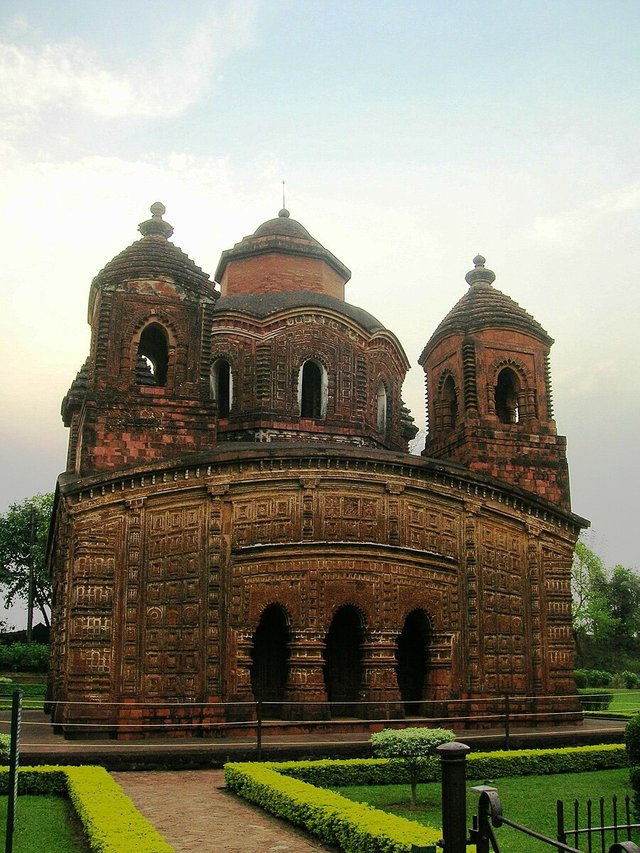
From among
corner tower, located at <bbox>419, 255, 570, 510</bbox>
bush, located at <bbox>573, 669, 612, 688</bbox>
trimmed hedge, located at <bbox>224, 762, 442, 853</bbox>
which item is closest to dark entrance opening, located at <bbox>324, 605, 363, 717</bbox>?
corner tower, located at <bbox>419, 255, 570, 510</bbox>

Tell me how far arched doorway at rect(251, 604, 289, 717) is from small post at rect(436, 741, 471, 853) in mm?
10765

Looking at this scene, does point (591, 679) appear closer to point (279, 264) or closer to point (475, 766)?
point (279, 264)

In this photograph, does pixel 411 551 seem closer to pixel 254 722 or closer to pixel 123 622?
pixel 254 722

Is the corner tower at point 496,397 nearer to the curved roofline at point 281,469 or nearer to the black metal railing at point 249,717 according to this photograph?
the curved roofline at point 281,469

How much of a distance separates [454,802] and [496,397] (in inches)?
621

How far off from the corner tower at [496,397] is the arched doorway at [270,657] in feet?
17.0

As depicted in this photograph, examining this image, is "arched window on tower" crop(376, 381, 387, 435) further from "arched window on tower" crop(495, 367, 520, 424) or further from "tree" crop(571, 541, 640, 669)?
"tree" crop(571, 541, 640, 669)

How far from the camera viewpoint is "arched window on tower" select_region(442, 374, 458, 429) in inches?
757

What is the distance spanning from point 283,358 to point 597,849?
12.7 meters

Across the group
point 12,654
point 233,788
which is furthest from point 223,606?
point 12,654

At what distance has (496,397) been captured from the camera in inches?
758

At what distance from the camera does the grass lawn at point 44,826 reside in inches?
257

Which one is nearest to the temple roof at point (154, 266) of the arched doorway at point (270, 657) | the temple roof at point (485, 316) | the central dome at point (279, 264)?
the central dome at point (279, 264)

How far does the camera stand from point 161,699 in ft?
43.9
